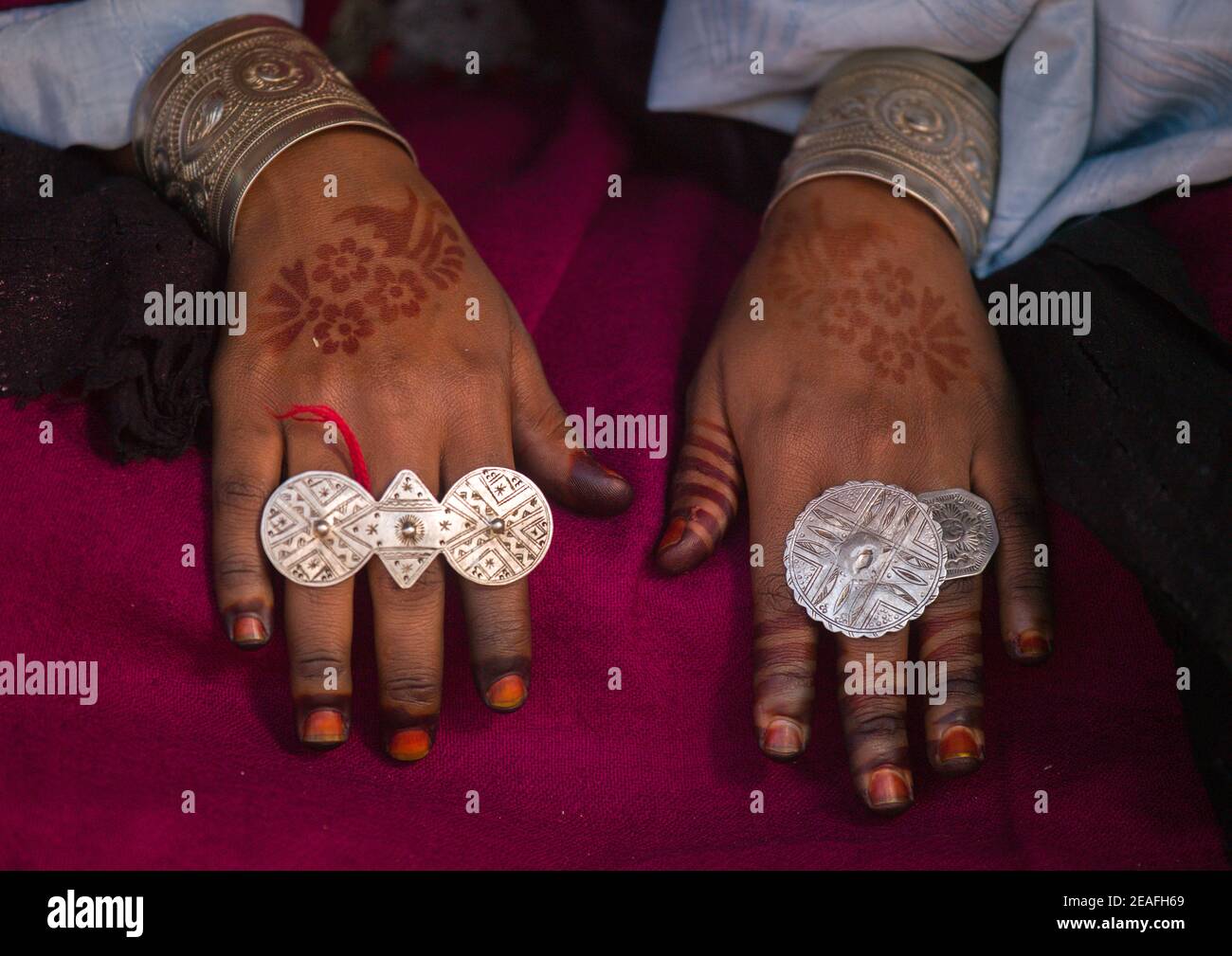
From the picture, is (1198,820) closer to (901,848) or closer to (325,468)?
(901,848)

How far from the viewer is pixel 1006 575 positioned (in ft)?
2.88

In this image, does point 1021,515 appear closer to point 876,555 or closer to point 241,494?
point 876,555

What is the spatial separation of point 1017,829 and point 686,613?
1.07 ft

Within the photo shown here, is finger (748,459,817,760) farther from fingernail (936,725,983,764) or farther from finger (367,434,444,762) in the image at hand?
finger (367,434,444,762)

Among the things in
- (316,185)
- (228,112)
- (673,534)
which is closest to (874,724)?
(673,534)

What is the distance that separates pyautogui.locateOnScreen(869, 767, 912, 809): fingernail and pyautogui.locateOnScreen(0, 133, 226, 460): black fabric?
0.64m

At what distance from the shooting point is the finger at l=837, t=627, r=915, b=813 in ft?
2.70

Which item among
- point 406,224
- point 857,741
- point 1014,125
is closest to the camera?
point 857,741

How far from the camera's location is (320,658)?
826mm

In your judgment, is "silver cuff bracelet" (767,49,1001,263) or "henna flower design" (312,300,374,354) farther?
"silver cuff bracelet" (767,49,1001,263)

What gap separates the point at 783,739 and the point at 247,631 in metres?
0.43

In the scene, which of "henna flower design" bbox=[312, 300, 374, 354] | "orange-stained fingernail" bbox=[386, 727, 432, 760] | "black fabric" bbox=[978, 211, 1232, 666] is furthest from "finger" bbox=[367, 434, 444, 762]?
"black fabric" bbox=[978, 211, 1232, 666]

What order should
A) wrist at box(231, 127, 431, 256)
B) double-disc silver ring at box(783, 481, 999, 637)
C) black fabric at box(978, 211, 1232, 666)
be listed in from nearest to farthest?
1. black fabric at box(978, 211, 1232, 666)
2. double-disc silver ring at box(783, 481, 999, 637)
3. wrist at box(231, 127, 431, 256)

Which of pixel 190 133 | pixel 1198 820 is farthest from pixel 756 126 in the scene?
pixel 1198 820
